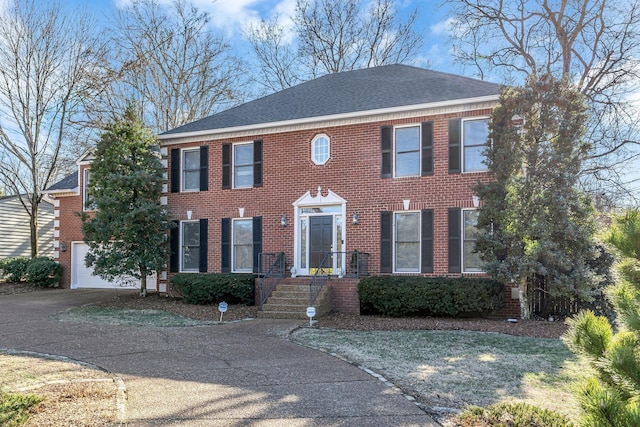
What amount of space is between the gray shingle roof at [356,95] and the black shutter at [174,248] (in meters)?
3.05

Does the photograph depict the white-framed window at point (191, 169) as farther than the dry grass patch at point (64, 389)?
Yes

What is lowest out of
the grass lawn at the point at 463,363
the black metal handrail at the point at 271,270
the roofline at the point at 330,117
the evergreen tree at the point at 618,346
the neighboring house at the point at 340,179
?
the grass lawn at the point at 463,363

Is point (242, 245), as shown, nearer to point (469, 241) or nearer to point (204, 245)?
point (204, 245)

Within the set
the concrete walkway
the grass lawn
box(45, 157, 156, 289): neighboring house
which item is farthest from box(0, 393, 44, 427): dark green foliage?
box(45, 157, 156, 289): neighboring house

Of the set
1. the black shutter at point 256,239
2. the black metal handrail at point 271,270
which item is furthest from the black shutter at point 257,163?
the black metal handrail at point 271,270

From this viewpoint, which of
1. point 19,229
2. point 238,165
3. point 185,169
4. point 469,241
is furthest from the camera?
point 19,229

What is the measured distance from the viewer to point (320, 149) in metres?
14.2

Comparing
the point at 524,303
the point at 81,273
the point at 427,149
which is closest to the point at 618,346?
the point at 524,303

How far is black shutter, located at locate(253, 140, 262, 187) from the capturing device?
14742 mm

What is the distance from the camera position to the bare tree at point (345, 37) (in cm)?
2652

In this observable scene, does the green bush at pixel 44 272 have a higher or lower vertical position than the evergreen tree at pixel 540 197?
lower

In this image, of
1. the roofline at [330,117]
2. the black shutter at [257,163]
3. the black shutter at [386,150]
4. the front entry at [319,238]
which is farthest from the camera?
the black shutter at [257,163]

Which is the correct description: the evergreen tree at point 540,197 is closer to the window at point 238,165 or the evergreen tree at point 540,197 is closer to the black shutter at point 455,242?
the black shutter at point 455,242

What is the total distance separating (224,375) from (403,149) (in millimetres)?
8680
